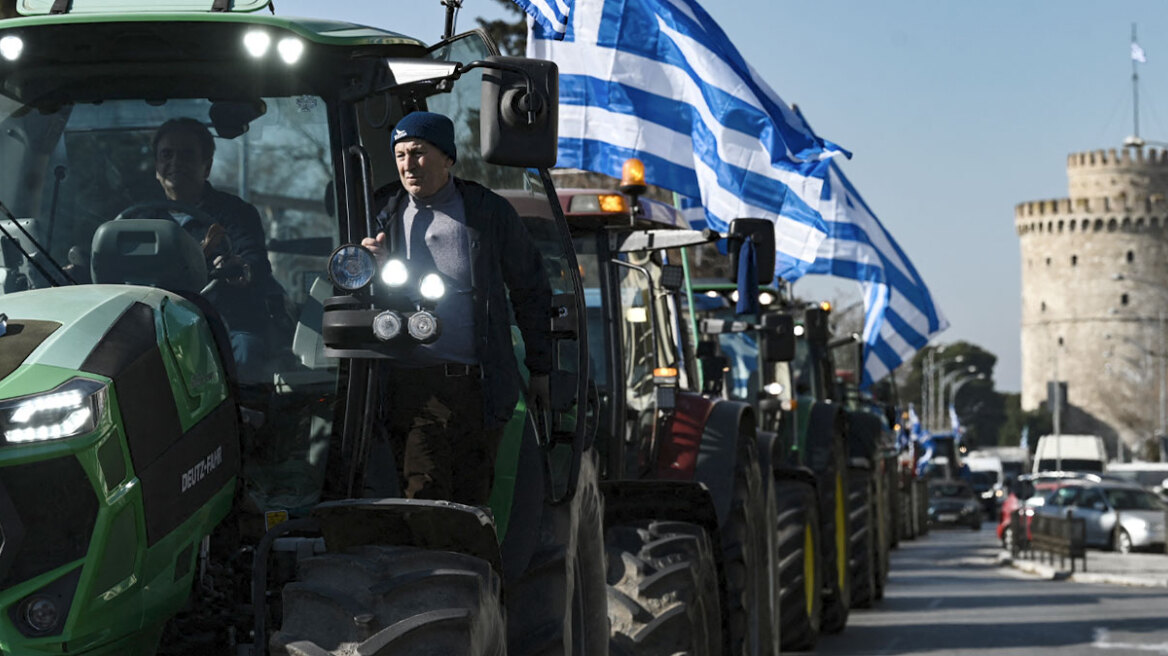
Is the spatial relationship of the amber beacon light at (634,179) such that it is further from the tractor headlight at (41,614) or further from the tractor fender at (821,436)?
the tractor fender at (821,436)

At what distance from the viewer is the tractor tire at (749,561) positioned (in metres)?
9.38

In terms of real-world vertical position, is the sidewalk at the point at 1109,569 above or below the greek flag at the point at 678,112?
below

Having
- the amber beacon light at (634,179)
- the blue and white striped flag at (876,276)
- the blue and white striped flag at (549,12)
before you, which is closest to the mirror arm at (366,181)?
the amber beacon light at (634,179)

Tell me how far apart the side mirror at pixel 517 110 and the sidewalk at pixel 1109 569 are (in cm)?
2120

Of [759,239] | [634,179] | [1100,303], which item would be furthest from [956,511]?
[1100,303]

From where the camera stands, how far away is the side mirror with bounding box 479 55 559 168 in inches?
196

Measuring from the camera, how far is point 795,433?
→ 54.9 ft

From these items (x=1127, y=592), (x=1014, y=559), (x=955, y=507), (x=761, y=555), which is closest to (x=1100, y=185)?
(x=955, y=507)

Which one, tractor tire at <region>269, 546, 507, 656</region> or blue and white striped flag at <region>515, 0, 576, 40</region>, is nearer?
tractor tire at <region>269, 546, 507, 656</region>

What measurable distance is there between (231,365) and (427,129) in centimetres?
100

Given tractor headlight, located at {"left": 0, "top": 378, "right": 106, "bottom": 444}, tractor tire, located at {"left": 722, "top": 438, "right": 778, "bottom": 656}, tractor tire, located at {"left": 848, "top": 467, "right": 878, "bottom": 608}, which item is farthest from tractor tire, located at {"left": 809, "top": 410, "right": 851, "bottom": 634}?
tractor headlight, located at {"left": 0, "top": 378, "right": 106, "bottom": 444}

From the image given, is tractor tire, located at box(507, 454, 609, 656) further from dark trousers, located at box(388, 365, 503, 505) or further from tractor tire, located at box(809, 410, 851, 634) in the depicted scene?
tractor tire, located at box(809, 410, 851, 634)

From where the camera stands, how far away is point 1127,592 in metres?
22.7

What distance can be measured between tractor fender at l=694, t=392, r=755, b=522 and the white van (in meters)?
65.9
